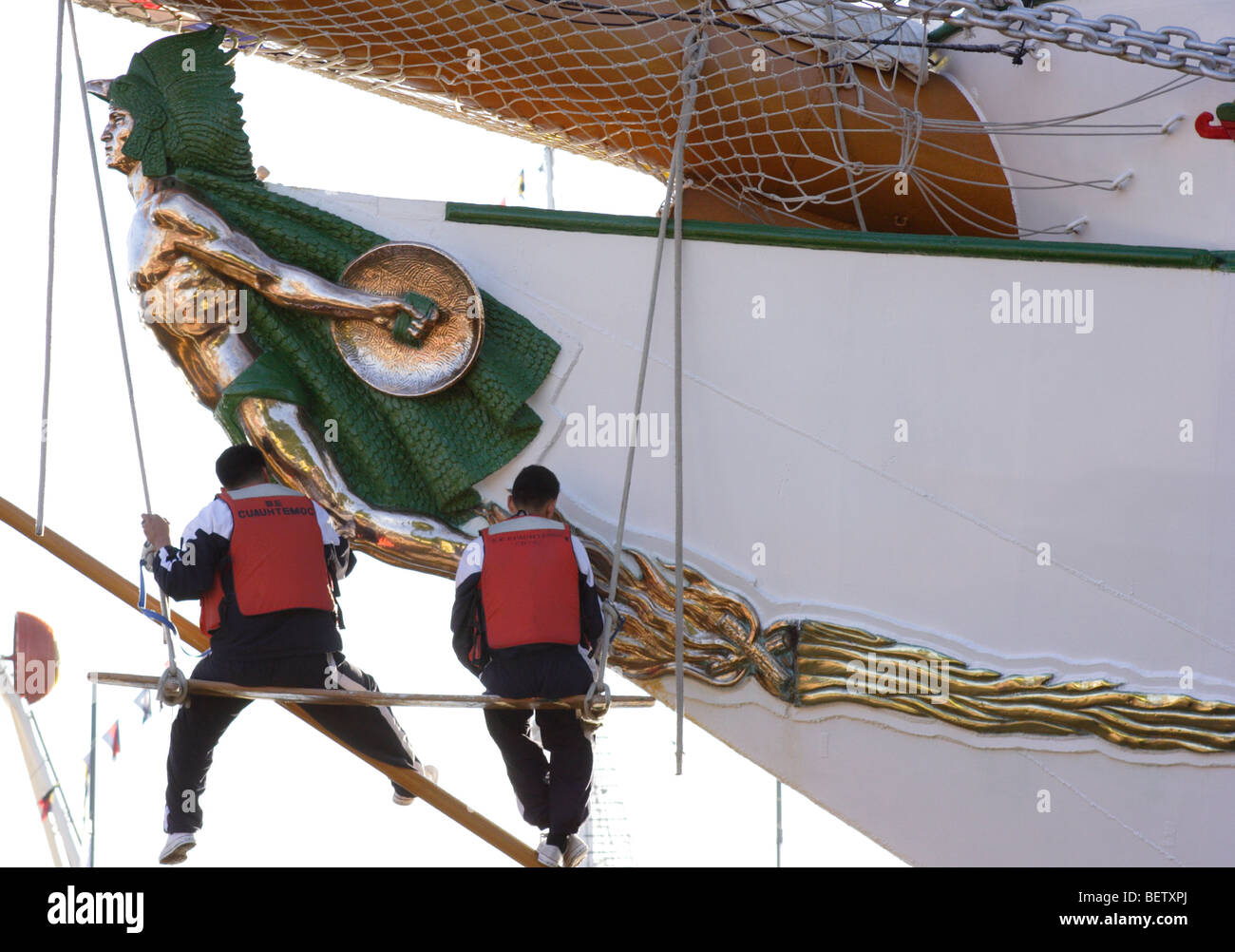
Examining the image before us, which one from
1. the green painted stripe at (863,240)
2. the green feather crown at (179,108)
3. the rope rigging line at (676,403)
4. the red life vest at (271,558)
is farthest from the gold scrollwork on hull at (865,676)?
the green feather crown at (179,108)

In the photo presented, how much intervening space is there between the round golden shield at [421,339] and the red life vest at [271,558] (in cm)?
55

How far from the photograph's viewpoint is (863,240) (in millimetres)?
4371

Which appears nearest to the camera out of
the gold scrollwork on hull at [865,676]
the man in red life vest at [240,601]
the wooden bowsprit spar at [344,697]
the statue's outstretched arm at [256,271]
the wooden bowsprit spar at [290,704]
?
the wooden bowsprit spar at [344,697]

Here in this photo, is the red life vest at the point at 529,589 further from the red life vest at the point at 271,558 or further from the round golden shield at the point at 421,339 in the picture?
the round golden shield at the point at 421,339

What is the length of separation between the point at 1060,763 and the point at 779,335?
1.42 metres

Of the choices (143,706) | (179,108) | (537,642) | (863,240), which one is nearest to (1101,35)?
(863,240)

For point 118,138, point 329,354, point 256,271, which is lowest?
point 329,354

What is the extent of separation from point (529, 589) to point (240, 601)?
2.41 feet

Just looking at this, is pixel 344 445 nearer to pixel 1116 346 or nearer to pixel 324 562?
pixel 324 562

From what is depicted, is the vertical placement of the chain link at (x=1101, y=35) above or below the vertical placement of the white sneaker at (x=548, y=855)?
above

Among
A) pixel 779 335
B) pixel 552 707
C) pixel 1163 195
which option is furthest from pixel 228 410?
pixel 1163 195

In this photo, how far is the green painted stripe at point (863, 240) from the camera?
4.31 m

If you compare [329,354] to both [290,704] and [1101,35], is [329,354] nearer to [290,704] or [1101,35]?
[290,704]

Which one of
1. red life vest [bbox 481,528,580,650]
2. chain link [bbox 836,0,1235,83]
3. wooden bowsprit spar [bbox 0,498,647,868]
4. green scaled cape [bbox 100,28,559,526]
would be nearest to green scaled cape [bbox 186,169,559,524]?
green scaled cape [bbox 100,28,559,526]
